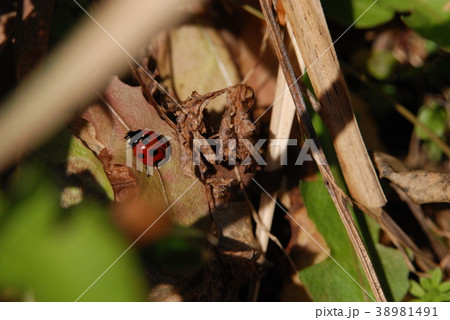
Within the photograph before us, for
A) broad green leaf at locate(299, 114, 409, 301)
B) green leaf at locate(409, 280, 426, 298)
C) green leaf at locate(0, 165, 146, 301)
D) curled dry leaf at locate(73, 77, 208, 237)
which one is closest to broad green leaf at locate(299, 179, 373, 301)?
broad green leaf at locate(299, 114, 409, 301)

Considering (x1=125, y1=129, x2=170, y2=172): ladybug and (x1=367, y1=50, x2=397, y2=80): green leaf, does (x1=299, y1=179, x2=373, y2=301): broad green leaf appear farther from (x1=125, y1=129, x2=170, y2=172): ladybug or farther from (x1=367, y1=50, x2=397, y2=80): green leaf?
(x1=367, y1=50, x2=397, y2=80): green leaf

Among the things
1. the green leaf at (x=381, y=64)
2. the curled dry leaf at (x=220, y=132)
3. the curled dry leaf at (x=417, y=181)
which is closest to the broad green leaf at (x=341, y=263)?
the curled dry leaf at (x=417, y=181)

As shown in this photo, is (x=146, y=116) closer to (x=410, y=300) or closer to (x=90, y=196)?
(x=90, y=196)

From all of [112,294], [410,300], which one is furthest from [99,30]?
[410,300]

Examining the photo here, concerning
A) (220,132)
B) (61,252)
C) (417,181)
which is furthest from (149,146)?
(417,181)

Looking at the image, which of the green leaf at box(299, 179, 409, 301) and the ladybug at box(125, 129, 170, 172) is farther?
the green leaf at box(299, 179, 409, 301)

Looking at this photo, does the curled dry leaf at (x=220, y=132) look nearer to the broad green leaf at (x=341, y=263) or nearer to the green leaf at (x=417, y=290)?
the broad green leaf at (x=341, y=263)
